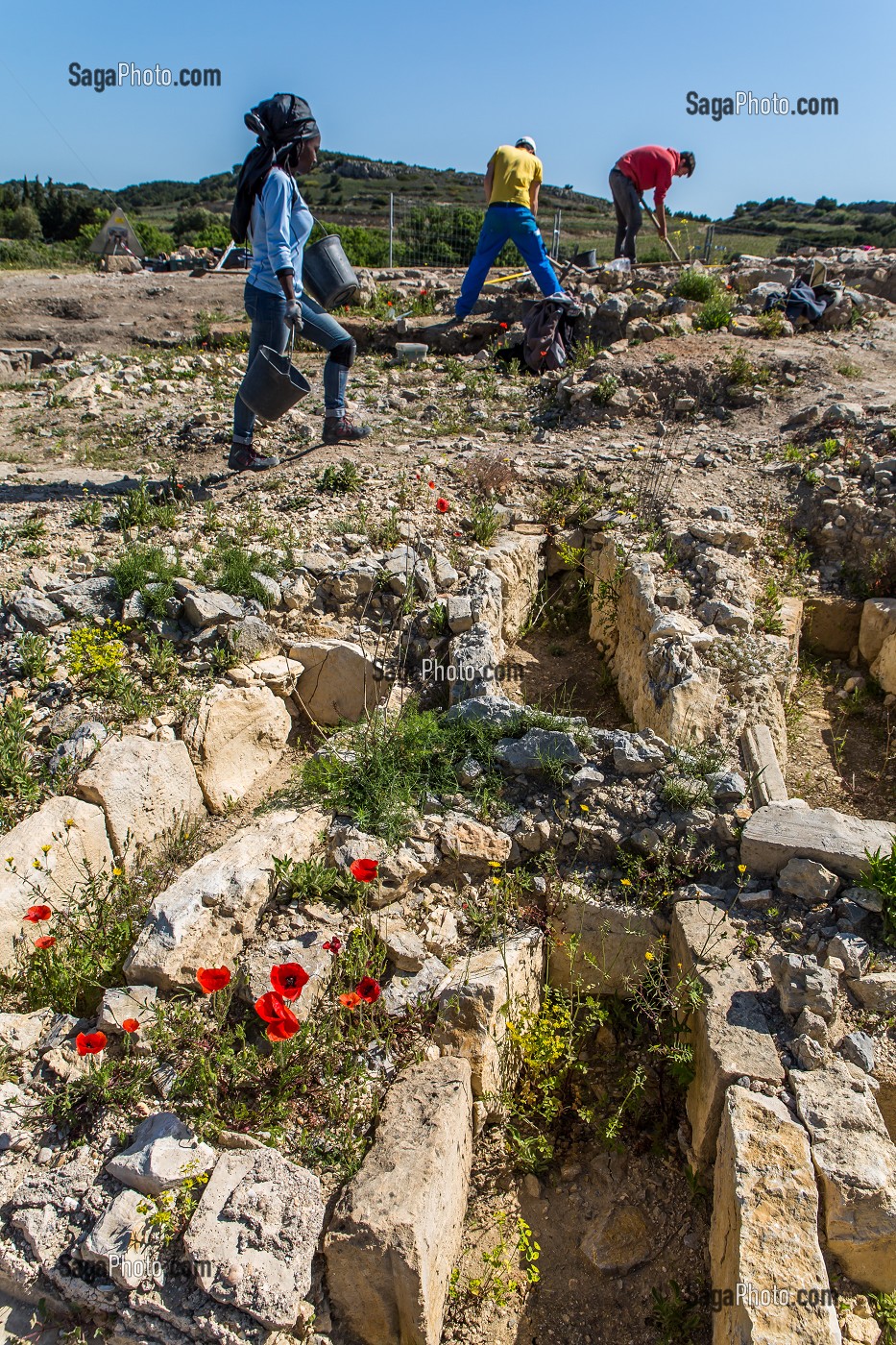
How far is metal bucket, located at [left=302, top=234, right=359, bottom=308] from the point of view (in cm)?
588

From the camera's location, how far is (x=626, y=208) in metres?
10.0

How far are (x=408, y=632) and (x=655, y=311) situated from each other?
5.85 metres

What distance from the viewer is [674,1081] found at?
3029mm

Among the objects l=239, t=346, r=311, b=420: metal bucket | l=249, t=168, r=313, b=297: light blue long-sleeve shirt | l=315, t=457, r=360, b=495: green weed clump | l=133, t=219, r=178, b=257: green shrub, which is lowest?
l=315, t=457, r=360, b=495: green weed clump

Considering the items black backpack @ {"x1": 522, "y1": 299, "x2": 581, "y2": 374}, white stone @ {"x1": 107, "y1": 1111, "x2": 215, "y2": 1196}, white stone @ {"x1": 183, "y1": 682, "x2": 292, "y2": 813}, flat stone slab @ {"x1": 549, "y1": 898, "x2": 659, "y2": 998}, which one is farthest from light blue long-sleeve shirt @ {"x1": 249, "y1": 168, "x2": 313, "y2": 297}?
white stone @ {"x1": 107, "y1": 1111, "x2": 215, "y2": 1196}

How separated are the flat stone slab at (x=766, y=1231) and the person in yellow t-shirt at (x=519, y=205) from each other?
7.54 metres

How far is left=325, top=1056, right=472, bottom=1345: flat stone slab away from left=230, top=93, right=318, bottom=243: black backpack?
483 centimetres

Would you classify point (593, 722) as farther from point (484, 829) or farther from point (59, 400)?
point (59, 400)

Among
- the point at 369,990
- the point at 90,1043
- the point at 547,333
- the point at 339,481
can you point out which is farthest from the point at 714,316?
the point at 90,1043

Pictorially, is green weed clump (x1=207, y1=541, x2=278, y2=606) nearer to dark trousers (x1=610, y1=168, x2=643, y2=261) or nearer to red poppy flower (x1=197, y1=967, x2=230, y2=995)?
red poppy flower (x1=197, y1=967, x2=230, y2=995)

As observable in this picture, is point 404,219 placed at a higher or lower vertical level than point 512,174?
higher

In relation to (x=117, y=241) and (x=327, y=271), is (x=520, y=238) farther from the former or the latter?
(x=117, y=241)

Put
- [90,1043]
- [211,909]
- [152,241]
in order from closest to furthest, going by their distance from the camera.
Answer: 1. [90,1043]
2. [211,909]
3. [152,241]

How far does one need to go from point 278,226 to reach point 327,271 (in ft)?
2.93
